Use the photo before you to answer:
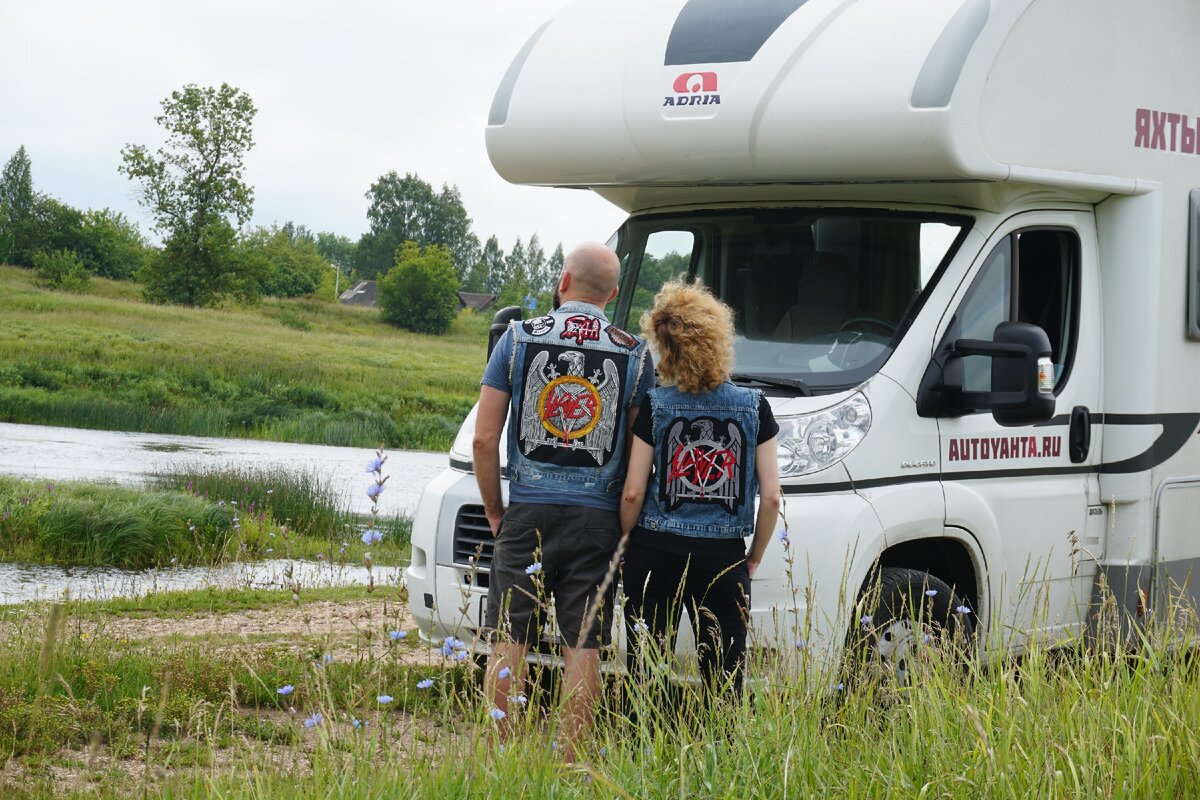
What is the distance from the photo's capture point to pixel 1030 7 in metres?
6.31

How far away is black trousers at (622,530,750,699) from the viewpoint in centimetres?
512

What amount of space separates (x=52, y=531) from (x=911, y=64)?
8.66 metres

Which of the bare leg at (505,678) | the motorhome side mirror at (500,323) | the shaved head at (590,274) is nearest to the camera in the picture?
the bare leg at (505,678)

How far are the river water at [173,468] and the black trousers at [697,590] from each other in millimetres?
1487

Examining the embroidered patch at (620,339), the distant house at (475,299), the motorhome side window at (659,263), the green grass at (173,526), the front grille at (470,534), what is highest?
the distant house at (475,299)

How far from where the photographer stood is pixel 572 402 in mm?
5230

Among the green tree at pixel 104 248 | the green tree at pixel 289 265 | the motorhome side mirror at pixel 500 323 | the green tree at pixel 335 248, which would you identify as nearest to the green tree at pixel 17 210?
the green tree at pixel 104 248

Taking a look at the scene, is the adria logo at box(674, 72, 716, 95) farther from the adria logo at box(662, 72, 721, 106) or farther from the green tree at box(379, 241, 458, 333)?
the green tree at box(379, 241, 458, 333)

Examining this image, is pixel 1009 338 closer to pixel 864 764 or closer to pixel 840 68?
pixel 840 68

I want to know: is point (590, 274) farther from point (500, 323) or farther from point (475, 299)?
point (475, 299)

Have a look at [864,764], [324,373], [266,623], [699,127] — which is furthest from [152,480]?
[324,373]

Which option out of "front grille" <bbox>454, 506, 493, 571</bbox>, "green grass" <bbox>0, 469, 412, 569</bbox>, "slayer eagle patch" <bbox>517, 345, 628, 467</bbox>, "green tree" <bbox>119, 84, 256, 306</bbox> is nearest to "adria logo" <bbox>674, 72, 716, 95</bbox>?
"slayer eagle patch" <bbox>517, 345, 628, 467</bbox>

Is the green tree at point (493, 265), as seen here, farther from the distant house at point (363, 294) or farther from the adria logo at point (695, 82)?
the adria logo at point (695, 82)

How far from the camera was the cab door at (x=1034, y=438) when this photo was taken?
6.34 meters
